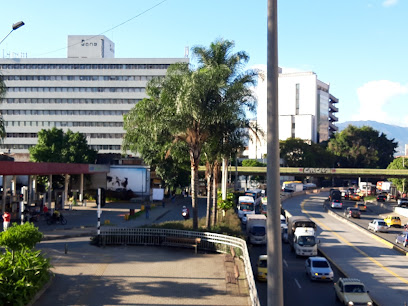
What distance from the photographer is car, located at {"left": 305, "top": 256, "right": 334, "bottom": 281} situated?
24094 mm

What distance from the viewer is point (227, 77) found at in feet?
95.8

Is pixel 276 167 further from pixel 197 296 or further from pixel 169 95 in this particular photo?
pixel 169 95

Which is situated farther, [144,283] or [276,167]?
[144,283]

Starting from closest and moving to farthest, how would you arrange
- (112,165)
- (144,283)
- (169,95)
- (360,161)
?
(144,283)
(169,95)
(112,165)
(360,161)

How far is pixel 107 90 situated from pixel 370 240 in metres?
73.0

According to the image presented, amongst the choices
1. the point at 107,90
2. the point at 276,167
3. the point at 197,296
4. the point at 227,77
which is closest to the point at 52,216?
the point at 227,77

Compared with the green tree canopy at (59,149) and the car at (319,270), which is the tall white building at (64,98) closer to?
the green tree canopy at (59,149)

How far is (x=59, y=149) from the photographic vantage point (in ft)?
203

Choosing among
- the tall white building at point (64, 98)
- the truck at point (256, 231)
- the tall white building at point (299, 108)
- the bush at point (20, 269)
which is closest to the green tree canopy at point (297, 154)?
the tall white building at point (299, 108)

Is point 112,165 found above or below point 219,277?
above

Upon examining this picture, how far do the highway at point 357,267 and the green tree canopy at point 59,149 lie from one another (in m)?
35.3

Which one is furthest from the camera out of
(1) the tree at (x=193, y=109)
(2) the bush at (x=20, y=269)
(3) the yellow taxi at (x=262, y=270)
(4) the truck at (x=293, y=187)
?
(4) the truck at (x=293, y=187)

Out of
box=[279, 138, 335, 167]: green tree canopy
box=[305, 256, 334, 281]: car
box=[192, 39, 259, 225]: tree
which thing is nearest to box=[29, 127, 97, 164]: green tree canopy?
box=[192, 39, 259, 225]: tree

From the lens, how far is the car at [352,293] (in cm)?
1925
